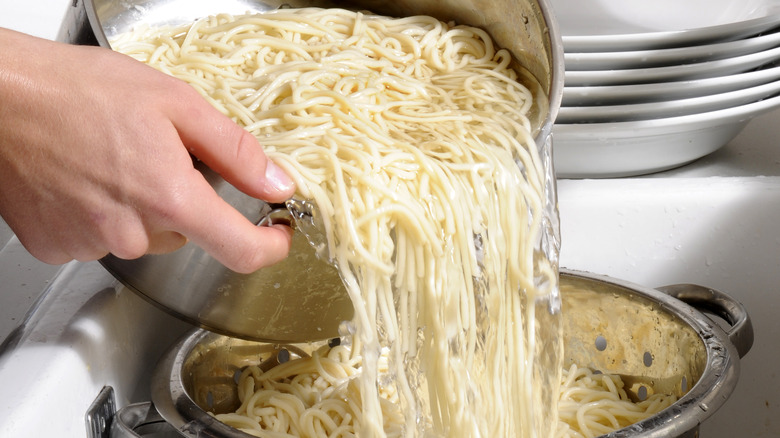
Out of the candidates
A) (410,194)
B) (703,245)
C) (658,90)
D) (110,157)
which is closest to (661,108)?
(658,90)

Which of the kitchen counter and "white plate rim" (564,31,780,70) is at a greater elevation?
"white plate rim" (564,31,780,70)

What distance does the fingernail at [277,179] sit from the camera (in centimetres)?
66

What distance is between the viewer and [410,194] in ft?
2.39

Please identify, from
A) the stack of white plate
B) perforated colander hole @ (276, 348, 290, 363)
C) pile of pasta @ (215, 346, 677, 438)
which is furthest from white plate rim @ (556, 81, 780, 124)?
perforated colander hole @ (276, 348, 290, 363)

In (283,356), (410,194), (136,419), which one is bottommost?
(283,356)

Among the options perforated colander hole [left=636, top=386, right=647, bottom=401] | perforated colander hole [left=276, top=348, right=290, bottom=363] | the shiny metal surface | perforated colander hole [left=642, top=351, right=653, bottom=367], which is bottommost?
perforated colander hole [left=276, top=348, right=290, bottom=363]

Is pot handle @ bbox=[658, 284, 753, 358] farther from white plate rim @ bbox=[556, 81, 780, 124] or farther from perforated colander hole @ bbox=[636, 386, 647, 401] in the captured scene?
white plate rim @ bbox=[556, 81, 780, 124]

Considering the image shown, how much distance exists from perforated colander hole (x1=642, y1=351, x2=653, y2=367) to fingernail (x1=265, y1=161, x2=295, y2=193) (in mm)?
609

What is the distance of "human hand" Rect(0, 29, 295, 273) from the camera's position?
0.60m

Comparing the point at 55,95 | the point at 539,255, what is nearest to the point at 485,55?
the point at 539,255

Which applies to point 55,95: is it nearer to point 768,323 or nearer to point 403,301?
point 403,301

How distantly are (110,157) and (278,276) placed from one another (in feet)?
0.72

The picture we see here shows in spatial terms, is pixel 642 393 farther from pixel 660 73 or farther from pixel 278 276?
pixel 278 276

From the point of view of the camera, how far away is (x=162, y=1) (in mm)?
1029
